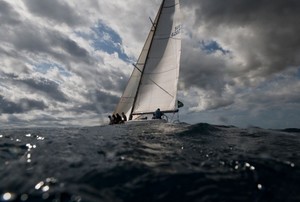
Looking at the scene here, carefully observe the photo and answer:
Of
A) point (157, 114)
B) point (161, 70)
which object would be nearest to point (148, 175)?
point (157, 114)

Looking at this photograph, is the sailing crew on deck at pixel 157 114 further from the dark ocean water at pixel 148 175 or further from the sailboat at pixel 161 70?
the dark ocean water at pixel 148 175

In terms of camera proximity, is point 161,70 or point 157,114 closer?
point 157,114

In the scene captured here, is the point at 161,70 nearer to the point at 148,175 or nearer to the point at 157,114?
the point at 157,114

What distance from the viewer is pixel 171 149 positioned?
420 inches

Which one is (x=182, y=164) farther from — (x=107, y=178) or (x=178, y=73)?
(x=178, y=73)

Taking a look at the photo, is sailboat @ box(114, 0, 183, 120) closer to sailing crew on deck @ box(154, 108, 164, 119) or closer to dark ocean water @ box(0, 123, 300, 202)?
sailing crew on deck @ box(154, 108, 164, 119)

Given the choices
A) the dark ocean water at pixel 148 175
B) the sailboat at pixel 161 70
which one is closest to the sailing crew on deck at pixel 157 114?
the sailboat at pixel 161 70

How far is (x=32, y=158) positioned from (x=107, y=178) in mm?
3583

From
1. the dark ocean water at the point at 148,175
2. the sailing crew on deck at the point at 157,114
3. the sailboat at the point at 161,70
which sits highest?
the sailboat at the point at 161,70

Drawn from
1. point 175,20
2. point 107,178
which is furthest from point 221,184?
point 175,20

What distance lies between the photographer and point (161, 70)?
35.4 metres

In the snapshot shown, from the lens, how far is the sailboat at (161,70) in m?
35.2

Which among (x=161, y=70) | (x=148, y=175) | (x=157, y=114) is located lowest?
(x=148, y=175)

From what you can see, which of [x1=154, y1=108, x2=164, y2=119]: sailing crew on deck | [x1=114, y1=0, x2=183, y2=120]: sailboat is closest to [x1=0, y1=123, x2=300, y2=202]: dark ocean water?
[x1=154, y1=108, x2=164, y2=119]: sailing crew on deck
